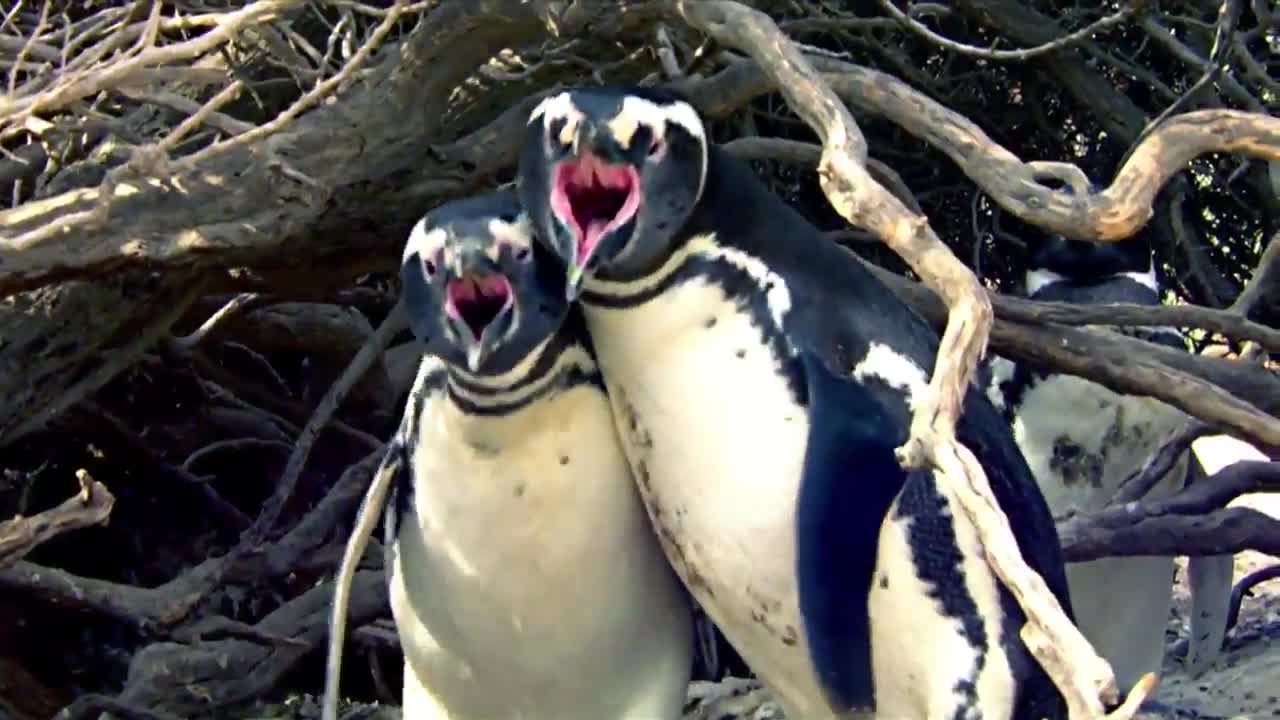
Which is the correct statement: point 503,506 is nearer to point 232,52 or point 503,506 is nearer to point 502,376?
point 502,376

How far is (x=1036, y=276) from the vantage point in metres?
2.23

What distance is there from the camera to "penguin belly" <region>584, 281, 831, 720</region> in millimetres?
1246

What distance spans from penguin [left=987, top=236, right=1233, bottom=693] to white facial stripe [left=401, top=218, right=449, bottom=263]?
0.87 meters

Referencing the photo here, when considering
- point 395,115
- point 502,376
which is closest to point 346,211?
point 395,115

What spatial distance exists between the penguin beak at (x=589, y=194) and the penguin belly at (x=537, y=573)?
159 mm

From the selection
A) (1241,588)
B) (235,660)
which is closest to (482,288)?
(235,660)

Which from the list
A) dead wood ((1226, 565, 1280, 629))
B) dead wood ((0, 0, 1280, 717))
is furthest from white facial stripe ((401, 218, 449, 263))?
dead wood ((1226, 565, 1280, 629))

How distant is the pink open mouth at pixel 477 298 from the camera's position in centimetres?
125

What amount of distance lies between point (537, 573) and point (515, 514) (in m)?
0.05

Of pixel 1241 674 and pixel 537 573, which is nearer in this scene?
pixel 537 573

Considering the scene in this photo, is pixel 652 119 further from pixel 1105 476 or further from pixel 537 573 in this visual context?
pixel 1105 476

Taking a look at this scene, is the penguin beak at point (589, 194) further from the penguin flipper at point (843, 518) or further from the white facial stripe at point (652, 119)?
the penguin flipper at point (843, 518)

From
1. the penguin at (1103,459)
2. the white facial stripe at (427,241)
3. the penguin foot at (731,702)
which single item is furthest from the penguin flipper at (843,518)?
the penguin at (1103,459)

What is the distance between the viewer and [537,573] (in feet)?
4.39
